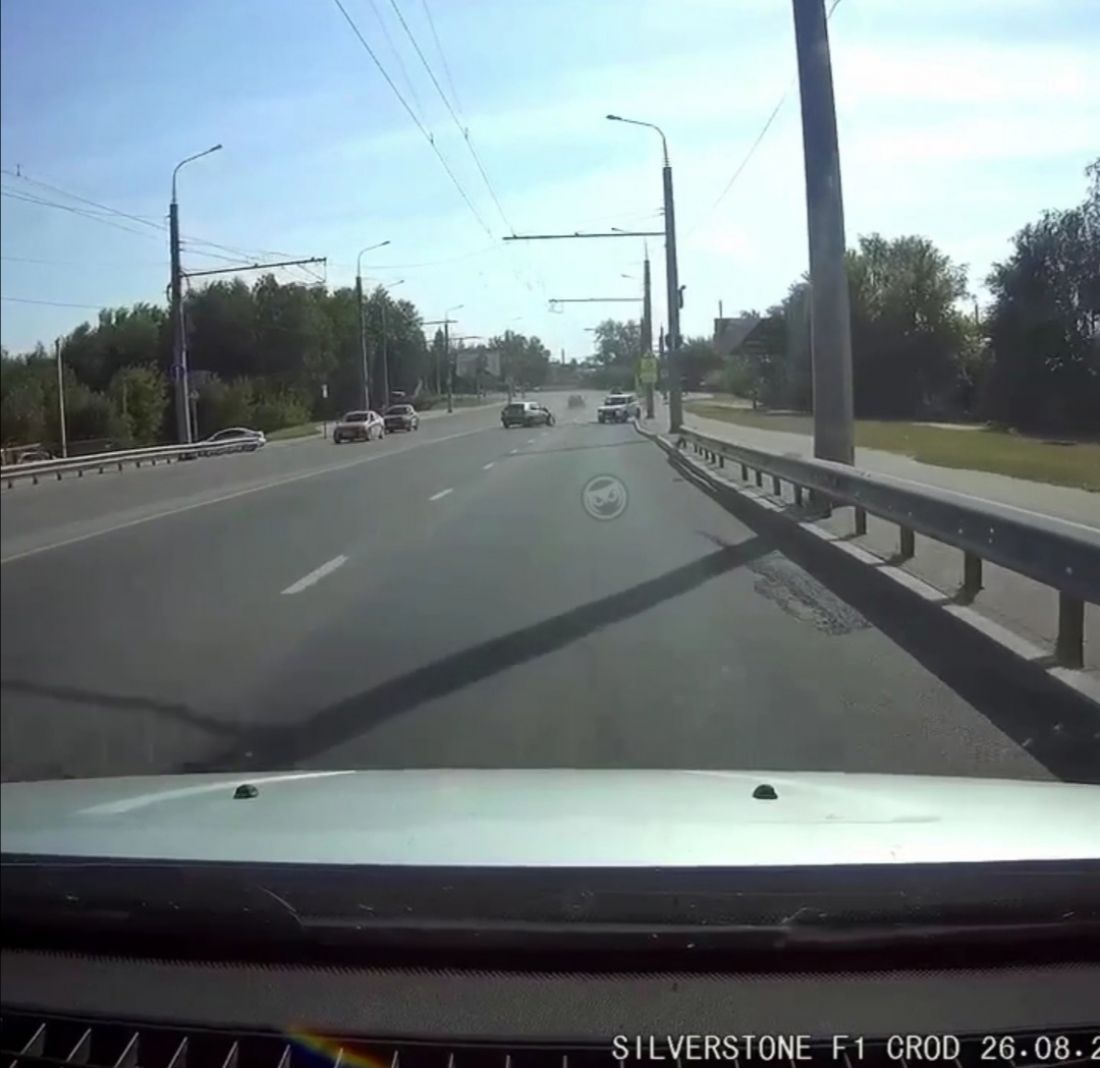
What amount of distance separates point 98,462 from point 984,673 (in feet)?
21.4

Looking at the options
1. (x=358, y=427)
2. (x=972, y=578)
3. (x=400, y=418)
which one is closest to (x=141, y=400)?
(x=972, y=578)

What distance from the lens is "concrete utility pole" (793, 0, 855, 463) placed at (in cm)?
1172

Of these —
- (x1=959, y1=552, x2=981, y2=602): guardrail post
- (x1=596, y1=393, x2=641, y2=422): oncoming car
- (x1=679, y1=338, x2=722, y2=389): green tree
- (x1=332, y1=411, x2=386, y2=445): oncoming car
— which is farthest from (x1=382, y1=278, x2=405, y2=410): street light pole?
(x1=596, y1=393, x2=641, y2=422): oncoming car

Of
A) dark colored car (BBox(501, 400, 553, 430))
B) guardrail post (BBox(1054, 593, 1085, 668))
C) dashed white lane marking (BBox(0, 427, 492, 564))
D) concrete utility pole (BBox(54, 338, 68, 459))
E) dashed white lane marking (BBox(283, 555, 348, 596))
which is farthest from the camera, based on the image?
dark colored car (BBox(501, 400, 553, 430))

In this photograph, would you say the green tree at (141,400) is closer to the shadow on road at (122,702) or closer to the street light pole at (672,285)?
the shadow on road at (122,702)

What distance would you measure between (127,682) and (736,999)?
6.76 m

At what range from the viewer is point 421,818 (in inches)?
163

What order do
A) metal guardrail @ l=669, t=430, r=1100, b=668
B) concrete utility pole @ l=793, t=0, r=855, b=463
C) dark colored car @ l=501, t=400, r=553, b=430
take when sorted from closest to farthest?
1. metal guardrail @ l=669, t=430, r=1100, b=668
2. concrete utility pole @ l=793, t=0, r=855, b=463
3. dark colored car @ l=501, t=400, r=553, b=430

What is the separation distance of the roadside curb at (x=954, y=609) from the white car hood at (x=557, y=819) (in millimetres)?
2858

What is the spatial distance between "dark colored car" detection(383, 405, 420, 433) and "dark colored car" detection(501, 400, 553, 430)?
28539 millimetres

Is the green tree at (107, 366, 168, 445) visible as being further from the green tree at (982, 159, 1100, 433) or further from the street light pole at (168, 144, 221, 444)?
the green tree at (982, 159, 1100, 433)

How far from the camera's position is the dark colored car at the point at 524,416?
2275 inches

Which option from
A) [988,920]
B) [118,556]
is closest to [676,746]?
[988,920]

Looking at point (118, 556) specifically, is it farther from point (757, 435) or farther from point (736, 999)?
point (736, 999)
